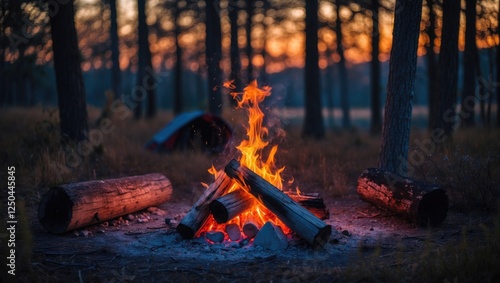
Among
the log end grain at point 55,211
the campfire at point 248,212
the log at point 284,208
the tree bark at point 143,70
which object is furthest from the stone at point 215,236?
the tree bark at point 143,70

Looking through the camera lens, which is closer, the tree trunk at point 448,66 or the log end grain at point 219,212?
the log end grain at point 219,212

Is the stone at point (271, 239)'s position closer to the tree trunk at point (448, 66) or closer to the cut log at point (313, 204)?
the cut log at point (313, 204)

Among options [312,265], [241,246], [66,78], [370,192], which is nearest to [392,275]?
[312,265]

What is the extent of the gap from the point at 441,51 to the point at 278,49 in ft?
70.7

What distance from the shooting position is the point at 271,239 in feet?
18.9

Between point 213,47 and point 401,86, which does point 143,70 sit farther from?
point 401,86

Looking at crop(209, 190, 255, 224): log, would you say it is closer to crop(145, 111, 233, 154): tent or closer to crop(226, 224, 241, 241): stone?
crop(226, 224, 241, 241): stone

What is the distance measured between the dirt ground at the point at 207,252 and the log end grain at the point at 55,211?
14 cm

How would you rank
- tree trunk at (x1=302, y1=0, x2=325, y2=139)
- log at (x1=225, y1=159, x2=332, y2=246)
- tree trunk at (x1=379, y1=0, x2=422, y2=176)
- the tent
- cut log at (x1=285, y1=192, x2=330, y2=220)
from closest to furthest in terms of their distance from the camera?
log at (x1=225, y1=159, x2=332, y2=246) < cut log at (x1=285, y1=192, x2=330, y2=220) < tree trunk at (x1=379, y1=0, x2=422, y2=176) < the tent < tree trunk at (x1=302, y1=0, x2=325, y2=139)

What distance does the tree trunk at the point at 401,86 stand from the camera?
7.68 meters

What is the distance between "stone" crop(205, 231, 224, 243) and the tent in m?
5.72

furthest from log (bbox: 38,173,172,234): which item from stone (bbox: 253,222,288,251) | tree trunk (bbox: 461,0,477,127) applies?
tree trunk (bbox: 461,0,477,127)

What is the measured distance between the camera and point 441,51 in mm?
11492

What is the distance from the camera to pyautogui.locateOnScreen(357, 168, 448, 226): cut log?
21.0 ft
